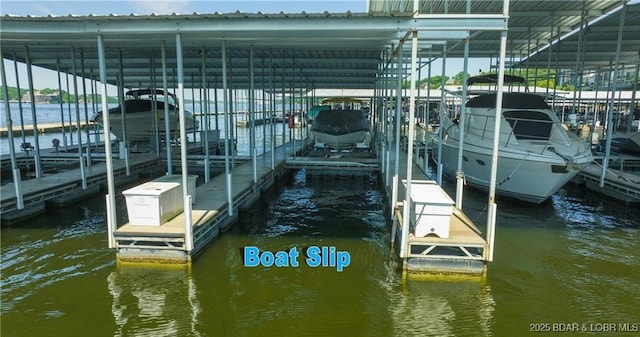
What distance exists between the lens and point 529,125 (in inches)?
408

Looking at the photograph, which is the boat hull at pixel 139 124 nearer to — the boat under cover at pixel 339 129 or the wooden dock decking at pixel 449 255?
the boat under cover at pixel 339 129

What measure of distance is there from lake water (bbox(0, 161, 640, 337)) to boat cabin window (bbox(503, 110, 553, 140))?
268 cm

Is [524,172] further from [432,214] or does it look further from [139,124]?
[139,124]

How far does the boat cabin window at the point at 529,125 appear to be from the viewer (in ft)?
33.3

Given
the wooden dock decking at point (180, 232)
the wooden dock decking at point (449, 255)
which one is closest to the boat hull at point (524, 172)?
the wooden dock decking at point (449, 255)

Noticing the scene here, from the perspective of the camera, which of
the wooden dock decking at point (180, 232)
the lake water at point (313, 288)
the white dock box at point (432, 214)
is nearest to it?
the lake water at point (313, 288)

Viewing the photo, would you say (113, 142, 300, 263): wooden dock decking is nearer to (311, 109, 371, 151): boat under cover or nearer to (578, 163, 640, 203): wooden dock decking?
(311, 109, 371, 151): boat under cover

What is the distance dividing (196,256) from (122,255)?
3.55 ft

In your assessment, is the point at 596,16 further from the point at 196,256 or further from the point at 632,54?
the point at 196,256

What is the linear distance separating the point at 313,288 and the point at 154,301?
202 cm

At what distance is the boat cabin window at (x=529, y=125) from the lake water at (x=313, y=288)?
8.78 feet

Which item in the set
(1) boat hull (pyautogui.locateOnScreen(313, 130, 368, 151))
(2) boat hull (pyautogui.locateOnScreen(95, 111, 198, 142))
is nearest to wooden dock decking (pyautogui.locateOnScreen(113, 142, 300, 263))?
(1) boat hull (pyautogui.locateOnScreen(313, 130, 368, 151))

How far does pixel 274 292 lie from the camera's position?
534 centimetres

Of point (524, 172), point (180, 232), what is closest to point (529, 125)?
point (524, 172)
